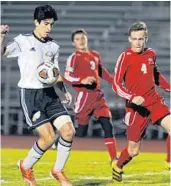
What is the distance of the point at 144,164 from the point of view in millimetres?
10453

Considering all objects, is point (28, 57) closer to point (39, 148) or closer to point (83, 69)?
point (39, 148)

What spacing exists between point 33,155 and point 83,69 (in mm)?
3332

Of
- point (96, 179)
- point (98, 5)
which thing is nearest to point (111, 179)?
point (96, 179)

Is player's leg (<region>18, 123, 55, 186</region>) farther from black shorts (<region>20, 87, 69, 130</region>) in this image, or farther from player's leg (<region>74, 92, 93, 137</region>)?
player's leg (<region>74, 92, 93, 137</region>)

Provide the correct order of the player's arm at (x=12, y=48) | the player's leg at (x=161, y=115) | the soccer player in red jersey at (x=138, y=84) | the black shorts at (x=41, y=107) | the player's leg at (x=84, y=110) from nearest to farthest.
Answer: the player's arm at (x=12, y=48) → the black shorts at (x=41, y=107) → the player's leg at (x=161, y=115) → the soccer player in red jersey at (x=138, y=84) → the player's leg at (x=84, y=110)

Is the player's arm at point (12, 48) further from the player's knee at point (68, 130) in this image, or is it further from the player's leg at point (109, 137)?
the player's leg at point (109, 137)

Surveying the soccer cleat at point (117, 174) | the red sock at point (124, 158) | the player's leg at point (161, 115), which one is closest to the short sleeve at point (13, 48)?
the player's leg at point (161, 115)

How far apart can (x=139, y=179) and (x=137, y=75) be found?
121cm

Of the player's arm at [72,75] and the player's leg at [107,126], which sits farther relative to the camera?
the player's arm at [72,75]

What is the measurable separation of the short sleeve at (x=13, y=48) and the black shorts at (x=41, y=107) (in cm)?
38

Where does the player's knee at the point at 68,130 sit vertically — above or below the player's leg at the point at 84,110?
above

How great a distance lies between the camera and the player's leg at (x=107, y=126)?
31.9 ft

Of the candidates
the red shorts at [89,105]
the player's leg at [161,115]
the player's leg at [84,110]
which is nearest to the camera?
the player's leg at [161,115]

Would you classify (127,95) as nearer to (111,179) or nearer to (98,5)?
(111,179)
